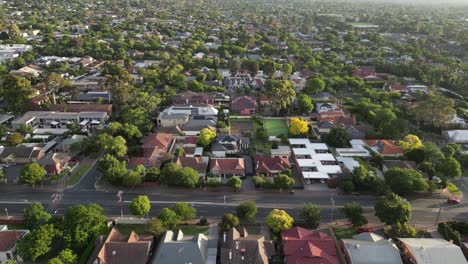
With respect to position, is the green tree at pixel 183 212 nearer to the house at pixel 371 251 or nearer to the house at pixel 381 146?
the house at pixel 371 251

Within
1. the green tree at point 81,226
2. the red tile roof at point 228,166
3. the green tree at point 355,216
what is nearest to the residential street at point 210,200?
the green tree at point 355,216

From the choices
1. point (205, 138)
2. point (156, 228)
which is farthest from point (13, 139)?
point (156, 228)

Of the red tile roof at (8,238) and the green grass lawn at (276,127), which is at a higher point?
the red tile roof at (8,238)

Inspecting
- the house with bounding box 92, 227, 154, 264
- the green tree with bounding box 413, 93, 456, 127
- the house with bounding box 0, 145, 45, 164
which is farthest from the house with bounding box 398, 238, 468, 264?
the house with bounding box 0, 145, 45, 164

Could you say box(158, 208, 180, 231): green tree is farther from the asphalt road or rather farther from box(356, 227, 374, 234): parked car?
box(356, 227, 374, 234): parked car

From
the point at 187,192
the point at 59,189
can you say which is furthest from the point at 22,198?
the point at 187,192

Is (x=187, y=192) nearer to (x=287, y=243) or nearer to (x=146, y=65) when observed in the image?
(x=287, y=243)
